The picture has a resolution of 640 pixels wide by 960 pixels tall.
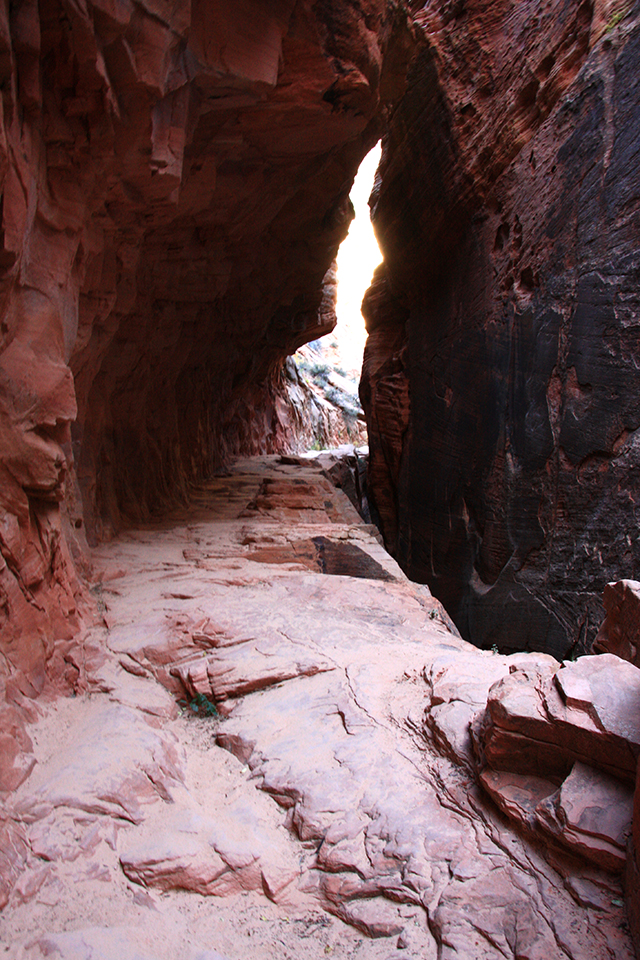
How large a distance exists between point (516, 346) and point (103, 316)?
20.9 feet

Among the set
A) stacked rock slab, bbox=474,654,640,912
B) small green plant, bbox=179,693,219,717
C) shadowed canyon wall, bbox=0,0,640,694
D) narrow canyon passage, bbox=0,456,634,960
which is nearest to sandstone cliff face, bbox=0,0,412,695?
shadowed canyon wall, bbox=0,0,640,694

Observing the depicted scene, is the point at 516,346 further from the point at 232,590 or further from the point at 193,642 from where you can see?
the point at 193,642

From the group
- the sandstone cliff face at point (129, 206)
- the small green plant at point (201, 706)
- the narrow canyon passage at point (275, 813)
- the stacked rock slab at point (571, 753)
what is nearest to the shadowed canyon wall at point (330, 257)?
the sandstone cliff face at point (129, 206)

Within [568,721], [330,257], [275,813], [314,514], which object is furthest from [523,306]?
[275,813]

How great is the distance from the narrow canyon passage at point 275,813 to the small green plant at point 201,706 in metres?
0.01

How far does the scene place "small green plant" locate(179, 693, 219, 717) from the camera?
12.1 ft

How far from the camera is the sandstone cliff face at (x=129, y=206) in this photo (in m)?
3.57

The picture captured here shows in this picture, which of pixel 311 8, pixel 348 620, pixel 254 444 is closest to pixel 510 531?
pixel 348 620

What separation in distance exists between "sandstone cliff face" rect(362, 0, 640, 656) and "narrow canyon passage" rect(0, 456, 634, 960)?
3811mm

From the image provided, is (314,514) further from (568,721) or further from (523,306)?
(568,721)

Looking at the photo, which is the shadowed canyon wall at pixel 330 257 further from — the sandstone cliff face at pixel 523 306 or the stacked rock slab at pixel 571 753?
the stacked rock slab at pixel 571 753

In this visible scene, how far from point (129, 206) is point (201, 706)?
A: 4.72 m

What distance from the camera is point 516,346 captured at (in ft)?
29.3

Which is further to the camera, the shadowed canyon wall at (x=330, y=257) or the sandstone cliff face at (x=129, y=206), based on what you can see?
the shadowed canyon wall at (x=330, y=257)
